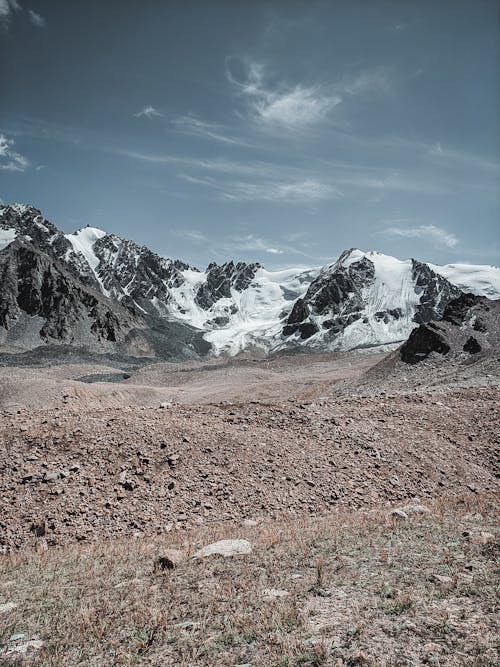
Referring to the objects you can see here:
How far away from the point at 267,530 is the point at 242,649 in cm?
470

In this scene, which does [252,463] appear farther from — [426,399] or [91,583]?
[426,399]

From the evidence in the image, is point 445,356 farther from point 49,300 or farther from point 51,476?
point 49,300

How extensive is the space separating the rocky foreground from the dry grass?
1.49 meters

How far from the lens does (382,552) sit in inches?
300

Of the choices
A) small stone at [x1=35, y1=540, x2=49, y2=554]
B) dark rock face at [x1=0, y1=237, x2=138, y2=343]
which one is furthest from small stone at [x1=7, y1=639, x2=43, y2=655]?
dark rock face at [x1=0, y1=237, x2=138, y2=343]

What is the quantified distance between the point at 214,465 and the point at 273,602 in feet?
21.9

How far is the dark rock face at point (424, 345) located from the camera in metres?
46.0

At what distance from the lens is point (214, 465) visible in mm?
12562

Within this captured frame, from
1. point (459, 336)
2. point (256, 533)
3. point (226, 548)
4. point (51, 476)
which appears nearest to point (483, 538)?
point (256, 533)

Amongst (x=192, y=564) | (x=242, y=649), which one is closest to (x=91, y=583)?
(x=192, y=564)

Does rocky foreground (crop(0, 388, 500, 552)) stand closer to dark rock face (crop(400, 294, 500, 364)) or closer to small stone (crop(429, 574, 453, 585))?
small stone (crop(429, 574, 453, 585))

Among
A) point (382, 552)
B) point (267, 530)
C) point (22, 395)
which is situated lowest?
point (22, 395)

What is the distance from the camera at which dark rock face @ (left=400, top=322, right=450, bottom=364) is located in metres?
46.0

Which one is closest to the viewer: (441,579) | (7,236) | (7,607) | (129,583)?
(441,579)
